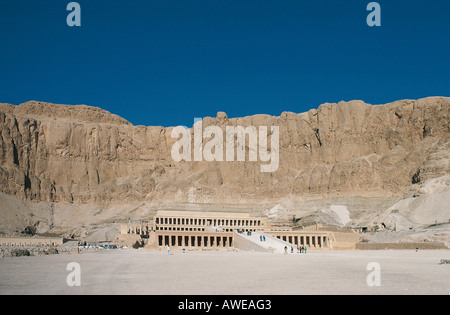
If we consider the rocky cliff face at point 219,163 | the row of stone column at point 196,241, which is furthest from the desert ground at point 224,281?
the rocky cliff face at point 219,163

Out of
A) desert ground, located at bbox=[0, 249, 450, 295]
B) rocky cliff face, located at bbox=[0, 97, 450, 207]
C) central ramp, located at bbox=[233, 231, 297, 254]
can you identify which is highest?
rocky cliff face, located at bbox=[0, 97, 450, 207]

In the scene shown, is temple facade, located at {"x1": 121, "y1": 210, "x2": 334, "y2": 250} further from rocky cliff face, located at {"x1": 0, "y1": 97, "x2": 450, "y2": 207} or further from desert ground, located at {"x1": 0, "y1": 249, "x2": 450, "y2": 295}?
rocky cliff face, located at {"x1": 0, "y1": 97, "x2": 450, "y2": 207}

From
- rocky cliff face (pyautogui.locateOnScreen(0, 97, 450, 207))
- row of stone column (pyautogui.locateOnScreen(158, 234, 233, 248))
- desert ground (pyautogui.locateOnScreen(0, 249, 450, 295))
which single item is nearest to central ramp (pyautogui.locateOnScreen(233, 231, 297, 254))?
row of stone column (pyautogui.locateOnScreen(158, 234, 233, 248))

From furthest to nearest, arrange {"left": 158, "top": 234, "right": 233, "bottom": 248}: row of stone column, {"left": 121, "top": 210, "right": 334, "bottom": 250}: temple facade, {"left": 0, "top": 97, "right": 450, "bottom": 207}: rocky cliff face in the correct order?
{"left": 0, "top": 97, "right": 450, "bottom": 207}: rocky cliff face
{"left": 158, "top": 234, "right": 233, "bottom": 248}: row of stone column
{"left": 121, "top": 210, "right": 334, "bottom": 250}: temple facade
